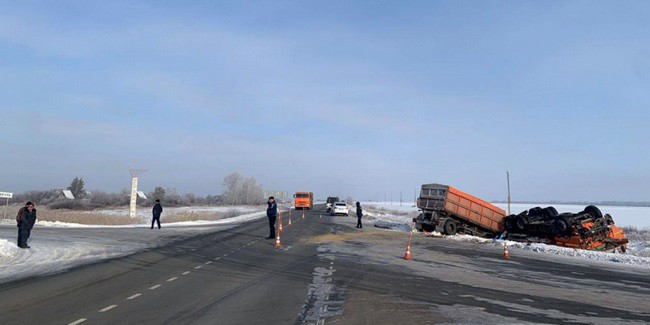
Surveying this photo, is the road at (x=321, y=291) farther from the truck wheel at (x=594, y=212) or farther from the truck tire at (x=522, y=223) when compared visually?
the truck wheel at (x=594, y=212)

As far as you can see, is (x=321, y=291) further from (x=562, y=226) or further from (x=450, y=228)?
(x=450, y=228)

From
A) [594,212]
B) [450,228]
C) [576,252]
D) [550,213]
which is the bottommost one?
[576,252]

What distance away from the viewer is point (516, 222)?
2700 centimetres

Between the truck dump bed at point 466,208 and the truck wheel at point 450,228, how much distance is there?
513 mm

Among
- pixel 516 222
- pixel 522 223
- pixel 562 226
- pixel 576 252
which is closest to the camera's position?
pixel 576 252

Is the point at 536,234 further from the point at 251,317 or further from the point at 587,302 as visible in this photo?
the point at 251,317

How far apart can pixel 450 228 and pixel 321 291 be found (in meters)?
19.9

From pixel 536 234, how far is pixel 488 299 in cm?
1837

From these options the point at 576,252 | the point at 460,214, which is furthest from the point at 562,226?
the point at 460,214

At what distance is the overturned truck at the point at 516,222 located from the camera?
23984 millimetres

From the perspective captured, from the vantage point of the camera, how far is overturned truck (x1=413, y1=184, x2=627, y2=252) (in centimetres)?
2398

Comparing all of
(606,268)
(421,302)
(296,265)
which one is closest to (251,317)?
(421,302)

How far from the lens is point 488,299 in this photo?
32.0 ft

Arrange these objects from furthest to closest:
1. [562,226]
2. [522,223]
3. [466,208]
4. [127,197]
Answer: [127,197] < [466,208] < [522,223] < [562,226]
